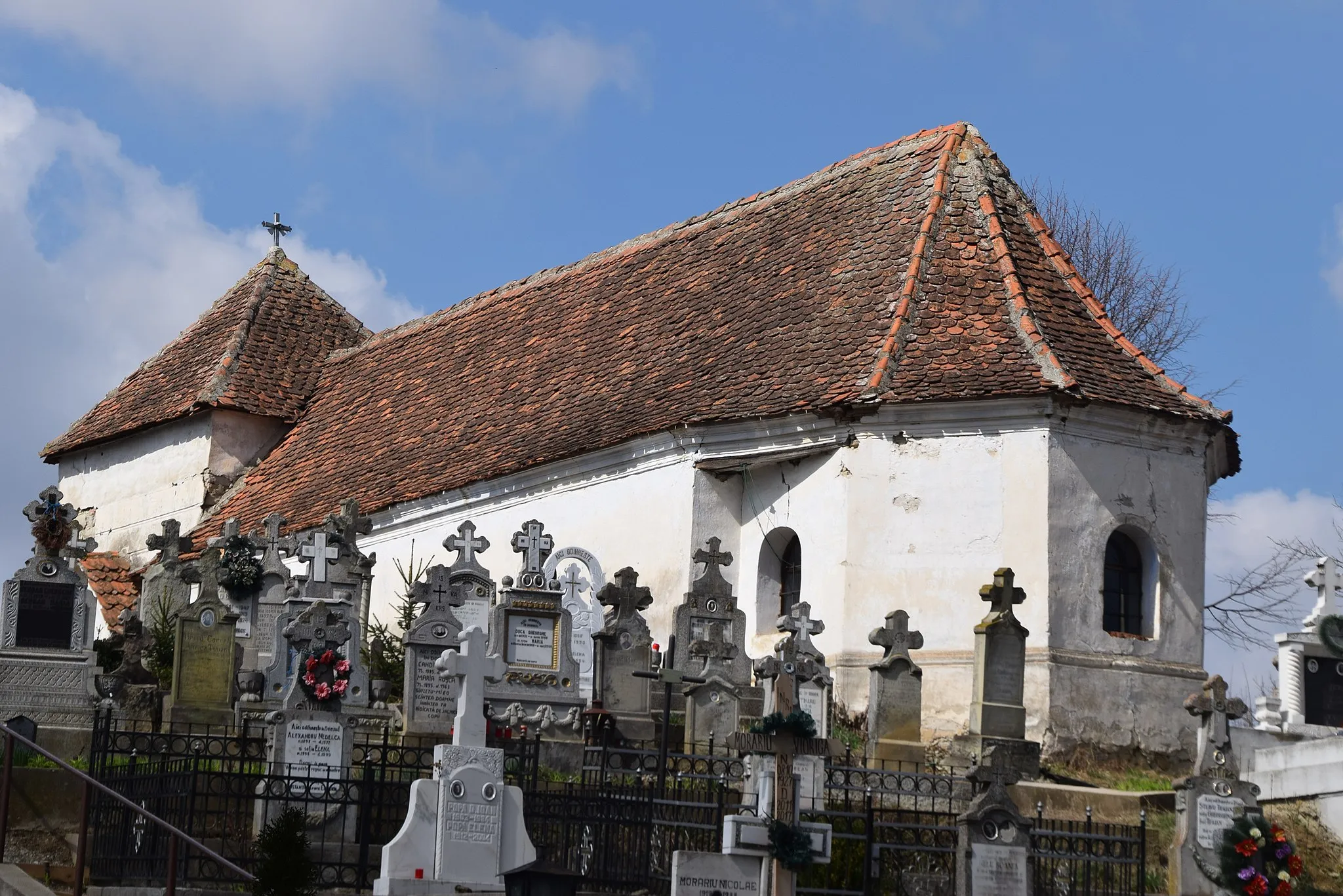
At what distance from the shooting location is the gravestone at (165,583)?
86.0ft

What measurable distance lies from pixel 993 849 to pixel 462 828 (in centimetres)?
417

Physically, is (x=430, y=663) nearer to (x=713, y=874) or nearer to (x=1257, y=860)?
(x=713, y=874)

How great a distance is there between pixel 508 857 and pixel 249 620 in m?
11.0

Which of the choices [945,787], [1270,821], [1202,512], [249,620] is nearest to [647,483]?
[249,620]

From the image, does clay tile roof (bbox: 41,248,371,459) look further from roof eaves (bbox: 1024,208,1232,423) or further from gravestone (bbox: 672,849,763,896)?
gravestone (bbox: 672,849,763,896)

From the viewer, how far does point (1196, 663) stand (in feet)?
76.5

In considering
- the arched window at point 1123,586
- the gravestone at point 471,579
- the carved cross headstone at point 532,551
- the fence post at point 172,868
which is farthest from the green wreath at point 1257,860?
the gravestone at point 471,579

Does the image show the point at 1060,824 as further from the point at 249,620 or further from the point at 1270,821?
the point at 249,620

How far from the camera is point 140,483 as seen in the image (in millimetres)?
37438

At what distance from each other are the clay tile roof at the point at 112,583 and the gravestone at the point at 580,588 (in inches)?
377

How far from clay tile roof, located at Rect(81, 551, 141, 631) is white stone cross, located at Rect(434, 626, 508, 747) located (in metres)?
17.8

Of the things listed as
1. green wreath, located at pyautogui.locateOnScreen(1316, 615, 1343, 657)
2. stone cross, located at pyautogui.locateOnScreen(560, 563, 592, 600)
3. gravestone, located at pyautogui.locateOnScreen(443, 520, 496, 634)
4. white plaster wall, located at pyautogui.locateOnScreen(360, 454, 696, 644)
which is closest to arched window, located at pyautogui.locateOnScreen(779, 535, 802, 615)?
white plaster wall, located at pyautogui.locateOnScreen(360, 454, 696, 644)

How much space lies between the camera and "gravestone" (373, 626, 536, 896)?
1373 centimetres

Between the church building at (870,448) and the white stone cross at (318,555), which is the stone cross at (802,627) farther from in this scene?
the white stone cross at (318,555)
